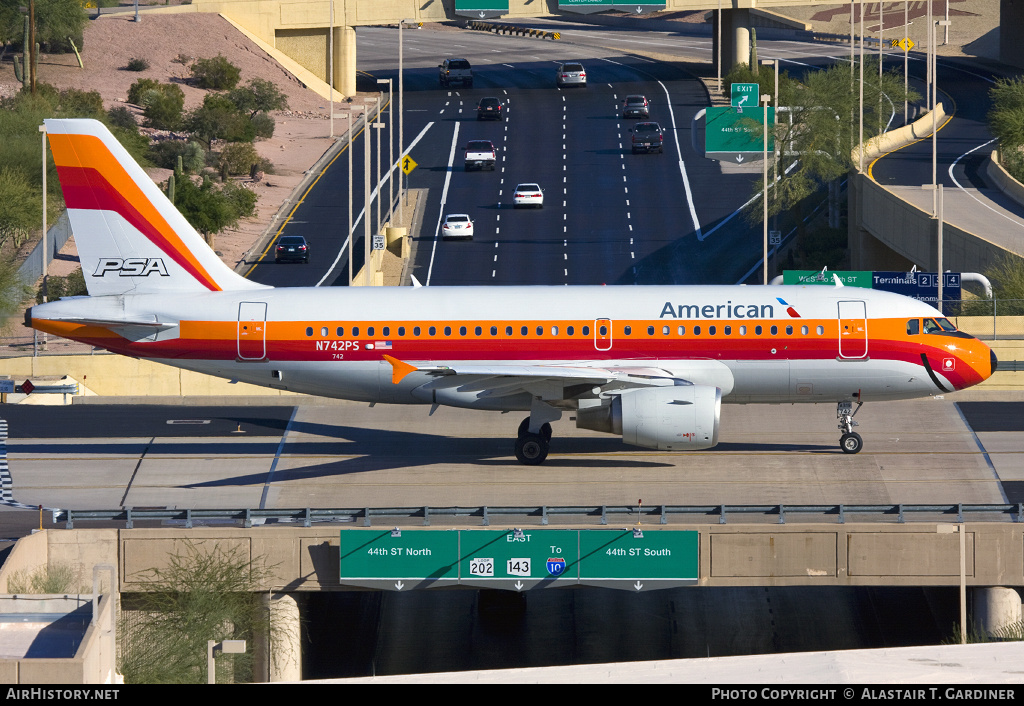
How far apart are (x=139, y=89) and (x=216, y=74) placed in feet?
32.4

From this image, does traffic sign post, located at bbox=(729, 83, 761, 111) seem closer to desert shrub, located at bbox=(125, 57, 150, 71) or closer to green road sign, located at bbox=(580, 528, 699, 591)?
desert shrub, located at bbox=(125, 57, 150, 71)

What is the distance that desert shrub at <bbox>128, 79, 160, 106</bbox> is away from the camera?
4924 inches

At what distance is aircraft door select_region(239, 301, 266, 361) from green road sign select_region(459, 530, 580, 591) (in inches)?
373

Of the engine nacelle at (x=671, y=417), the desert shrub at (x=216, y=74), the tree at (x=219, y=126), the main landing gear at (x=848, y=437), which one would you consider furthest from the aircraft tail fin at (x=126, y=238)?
the desert shrub at (x=216, y=74)

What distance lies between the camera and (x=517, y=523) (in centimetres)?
3381

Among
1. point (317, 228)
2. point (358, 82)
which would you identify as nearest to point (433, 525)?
point (317, 228)

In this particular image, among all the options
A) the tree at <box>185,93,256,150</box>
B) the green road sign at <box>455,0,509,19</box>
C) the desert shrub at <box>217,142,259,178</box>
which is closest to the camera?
the desert shrub at <box>217,142,259,178</box>

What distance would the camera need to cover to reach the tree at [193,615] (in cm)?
3203

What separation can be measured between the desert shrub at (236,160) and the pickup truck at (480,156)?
57.1 feet

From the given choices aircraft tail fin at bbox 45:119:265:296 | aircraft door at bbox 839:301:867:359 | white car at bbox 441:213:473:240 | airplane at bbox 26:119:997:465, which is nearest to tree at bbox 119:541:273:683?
airplane at bbox 26:119:997:465

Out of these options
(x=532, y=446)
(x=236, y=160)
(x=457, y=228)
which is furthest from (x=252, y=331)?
(x=236, y=160)

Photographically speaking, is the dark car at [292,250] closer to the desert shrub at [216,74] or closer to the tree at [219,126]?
the tree at [219,126]
